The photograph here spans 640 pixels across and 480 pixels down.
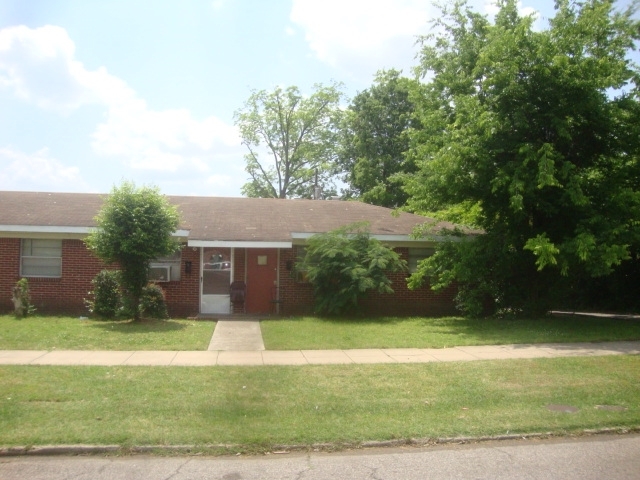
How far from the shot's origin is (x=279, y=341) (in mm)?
12594

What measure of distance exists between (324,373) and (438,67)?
46.9ft

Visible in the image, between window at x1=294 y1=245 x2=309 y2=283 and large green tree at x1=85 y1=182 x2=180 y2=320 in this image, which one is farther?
window at x1=294 y1=245 x2=309 y2=283

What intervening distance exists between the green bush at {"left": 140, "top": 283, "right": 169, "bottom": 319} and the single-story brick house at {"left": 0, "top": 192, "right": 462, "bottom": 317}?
2.06 ft

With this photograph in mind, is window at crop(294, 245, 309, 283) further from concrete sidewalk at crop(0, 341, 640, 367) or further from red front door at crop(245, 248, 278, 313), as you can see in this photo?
concrete sidewalk at crop(0, 341, 640, 367)

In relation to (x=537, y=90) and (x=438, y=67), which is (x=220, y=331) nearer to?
(x=537, y=90)

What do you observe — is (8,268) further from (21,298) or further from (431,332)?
(431,332)

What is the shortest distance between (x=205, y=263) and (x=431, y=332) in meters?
7.09

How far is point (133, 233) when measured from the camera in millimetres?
14688

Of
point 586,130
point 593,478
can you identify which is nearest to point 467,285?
point 586,130

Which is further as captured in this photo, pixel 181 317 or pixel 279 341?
pixel 181 317

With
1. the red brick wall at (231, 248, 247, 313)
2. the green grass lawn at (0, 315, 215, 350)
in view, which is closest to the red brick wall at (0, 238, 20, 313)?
the green grass lawn at (0, 315, 215, 350)

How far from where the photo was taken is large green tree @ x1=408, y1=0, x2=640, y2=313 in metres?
13.9

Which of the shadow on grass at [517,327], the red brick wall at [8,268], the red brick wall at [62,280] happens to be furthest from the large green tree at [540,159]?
the red brick wall at [8,268]

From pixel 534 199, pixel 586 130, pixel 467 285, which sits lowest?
pixel 467 285
